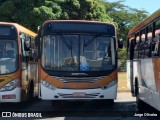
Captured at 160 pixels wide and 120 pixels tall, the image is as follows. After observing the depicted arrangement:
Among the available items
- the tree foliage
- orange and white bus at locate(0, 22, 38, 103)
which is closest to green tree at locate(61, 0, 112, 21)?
the tree foliage

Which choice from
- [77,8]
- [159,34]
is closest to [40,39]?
[159,34]

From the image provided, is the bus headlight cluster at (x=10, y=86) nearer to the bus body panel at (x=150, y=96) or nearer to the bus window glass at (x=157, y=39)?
the bus body panel at (x=150, y=96)

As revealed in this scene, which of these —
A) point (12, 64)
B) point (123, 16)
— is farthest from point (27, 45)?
→ point (123, 16)

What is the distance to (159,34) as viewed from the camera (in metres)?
11.4

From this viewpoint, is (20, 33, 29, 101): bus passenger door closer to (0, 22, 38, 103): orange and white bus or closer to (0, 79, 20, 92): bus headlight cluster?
(0, 22, 38, 103): orange and white bus

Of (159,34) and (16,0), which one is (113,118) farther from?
(16,0)

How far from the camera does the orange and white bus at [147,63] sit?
11.3 m

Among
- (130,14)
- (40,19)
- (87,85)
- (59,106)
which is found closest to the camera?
(87,85)

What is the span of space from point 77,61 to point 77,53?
0.88 ft

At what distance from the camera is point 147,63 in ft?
41.4

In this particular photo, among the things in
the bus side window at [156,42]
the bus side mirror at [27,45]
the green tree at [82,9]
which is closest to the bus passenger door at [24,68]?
the bus side mirror at [27,45]

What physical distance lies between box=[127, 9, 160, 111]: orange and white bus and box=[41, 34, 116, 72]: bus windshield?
1.07m

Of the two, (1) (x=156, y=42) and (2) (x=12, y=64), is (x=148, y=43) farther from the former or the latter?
(2) (x=12, y=64)

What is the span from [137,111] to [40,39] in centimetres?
406
